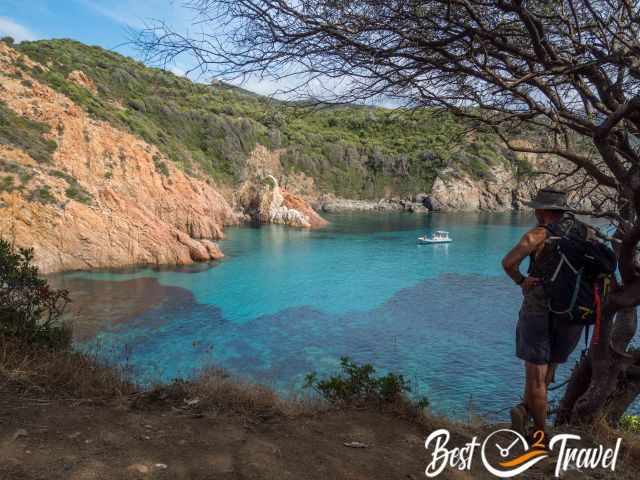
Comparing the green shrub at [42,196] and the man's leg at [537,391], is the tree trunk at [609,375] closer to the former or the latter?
the man's leg at [537,391]

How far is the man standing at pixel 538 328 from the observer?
317 centimetres

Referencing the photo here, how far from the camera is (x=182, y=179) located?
104 feet

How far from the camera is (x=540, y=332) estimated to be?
318 centimetres

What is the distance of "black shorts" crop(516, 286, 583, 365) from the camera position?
3162 mm

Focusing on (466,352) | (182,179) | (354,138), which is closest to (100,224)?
(182,179)

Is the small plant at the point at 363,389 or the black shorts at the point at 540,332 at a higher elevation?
the black shorts at the point at 540,332

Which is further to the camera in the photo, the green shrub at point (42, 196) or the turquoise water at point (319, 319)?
the green shrub at point (42, 196)

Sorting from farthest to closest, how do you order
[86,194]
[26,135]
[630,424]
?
1. [26,135]
2. [86,194]
3. [630,424]

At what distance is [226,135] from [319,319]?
Answer: 141 feet

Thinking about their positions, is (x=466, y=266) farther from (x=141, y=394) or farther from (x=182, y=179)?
(x=141, y=394)

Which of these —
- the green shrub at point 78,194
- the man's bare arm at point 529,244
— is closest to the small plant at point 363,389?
the man's bare arm at point 529,244

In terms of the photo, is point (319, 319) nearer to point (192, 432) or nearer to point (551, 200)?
point (192, 432)

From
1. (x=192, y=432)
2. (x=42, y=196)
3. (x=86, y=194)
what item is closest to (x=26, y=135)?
(x=86, y=194)

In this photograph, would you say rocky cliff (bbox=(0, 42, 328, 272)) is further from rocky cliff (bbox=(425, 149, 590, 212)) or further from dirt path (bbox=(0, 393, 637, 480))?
rocky cliff (bbox=(425, 149, 590, 212))
